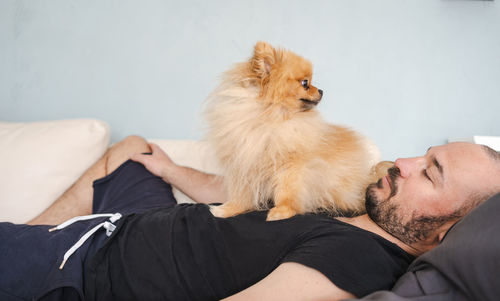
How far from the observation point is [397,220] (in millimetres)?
1218

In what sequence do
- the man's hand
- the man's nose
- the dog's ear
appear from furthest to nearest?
1. the man's hand
2. the dog's ear
3. the man's nose

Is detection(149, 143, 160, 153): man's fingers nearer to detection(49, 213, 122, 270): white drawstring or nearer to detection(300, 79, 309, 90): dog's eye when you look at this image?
detection(49, 213, 122, 270): white drawstring

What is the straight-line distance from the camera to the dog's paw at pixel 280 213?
1239 millimetres

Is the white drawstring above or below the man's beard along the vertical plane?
below

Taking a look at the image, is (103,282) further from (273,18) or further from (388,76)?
(388,76)

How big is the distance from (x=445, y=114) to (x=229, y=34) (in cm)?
152

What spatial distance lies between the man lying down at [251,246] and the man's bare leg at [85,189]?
37cm

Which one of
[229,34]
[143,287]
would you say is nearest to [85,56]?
[229,34]

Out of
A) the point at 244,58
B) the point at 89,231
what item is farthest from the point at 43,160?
the point at 244,58

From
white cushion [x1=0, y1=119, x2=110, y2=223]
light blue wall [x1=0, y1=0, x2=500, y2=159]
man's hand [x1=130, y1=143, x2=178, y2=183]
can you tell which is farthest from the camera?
light blue wall [x1=0, y1=0, x2=500, y2=159]

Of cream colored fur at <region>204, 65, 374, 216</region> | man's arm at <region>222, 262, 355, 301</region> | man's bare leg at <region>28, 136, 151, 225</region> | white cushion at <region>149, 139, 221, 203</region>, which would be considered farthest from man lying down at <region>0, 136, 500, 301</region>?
white cushion at <region>149, 139, 221, 203</region>

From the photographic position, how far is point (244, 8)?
236 centimetres

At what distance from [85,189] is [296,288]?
141cm

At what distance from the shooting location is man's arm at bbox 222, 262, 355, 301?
2.91 ft
